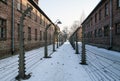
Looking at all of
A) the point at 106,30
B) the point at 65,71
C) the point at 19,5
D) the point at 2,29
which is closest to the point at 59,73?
the point at 65,71

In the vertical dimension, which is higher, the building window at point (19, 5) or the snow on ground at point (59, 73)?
the building window at point (19, 5)

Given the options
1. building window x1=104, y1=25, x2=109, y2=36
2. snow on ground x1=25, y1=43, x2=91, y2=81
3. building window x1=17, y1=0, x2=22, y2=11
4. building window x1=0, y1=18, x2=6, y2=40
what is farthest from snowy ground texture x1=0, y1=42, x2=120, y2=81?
building window x1=104, y1=25, x2=109, y2=36

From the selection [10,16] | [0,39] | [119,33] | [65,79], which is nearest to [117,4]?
[119,33]

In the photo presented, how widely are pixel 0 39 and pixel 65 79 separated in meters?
6.91

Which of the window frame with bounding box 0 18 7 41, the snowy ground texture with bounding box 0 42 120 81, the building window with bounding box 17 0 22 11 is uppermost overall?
the building window with bounding box 17 0 22 11

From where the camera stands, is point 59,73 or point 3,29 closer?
point 59,73

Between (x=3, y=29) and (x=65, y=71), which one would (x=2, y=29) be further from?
(x=65, y=71)

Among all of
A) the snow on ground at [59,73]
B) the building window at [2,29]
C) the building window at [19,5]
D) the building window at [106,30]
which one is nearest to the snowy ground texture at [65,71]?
the snow on ground at [59,73]

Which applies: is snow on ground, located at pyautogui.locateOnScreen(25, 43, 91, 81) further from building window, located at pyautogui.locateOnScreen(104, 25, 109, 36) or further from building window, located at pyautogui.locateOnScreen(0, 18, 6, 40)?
building window, located at pyautogui.locateOnScreen(104, 25, 109, 36)

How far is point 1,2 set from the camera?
35.6 feet

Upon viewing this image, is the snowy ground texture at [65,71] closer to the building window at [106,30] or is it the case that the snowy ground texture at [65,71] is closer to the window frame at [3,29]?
the window frame at [3,29]

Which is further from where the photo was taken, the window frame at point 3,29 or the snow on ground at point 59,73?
the window frame at point 3,29

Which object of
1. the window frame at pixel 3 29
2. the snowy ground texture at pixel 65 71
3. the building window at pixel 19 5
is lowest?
the snowy ground texture at pixel 65 71

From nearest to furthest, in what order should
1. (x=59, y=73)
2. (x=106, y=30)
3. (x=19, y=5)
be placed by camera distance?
(x=59, y=73) → (x=19, y=5) → (x=106, y=30)
